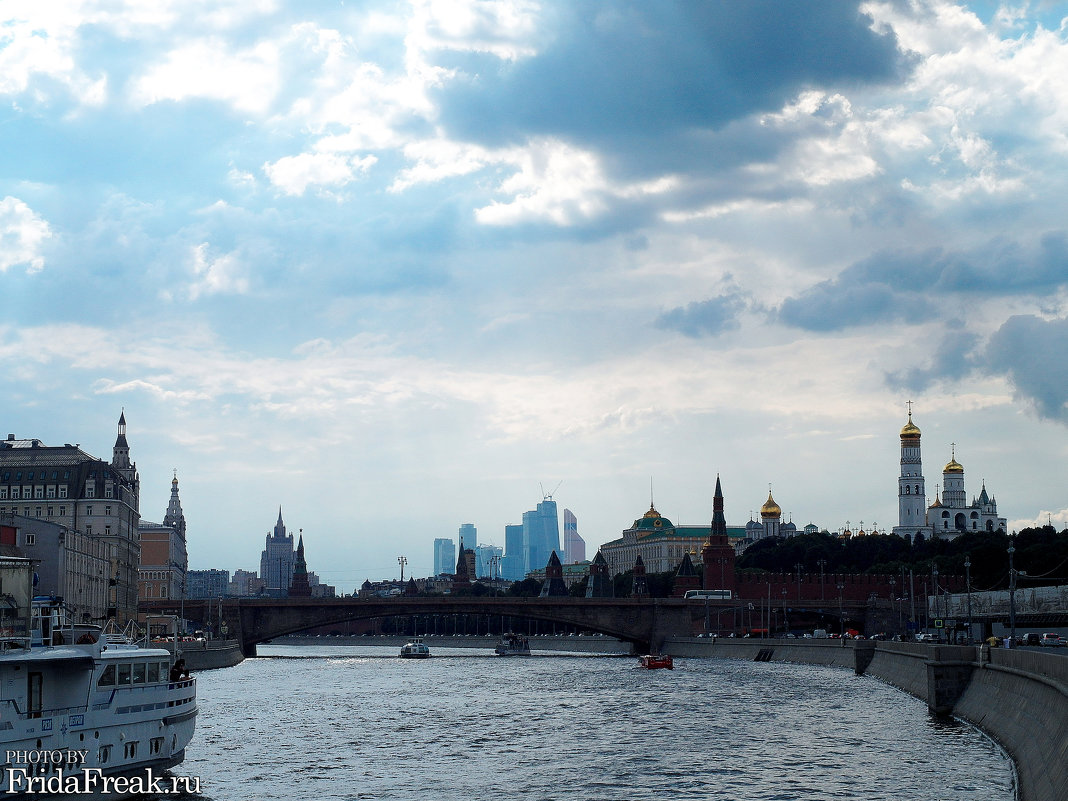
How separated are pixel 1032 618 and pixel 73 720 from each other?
128 meters

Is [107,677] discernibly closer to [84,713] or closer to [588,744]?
[84,713]

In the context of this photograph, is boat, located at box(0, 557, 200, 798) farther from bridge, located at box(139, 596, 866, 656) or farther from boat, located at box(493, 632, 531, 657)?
boat, located at box(493, 632, 531, 657)

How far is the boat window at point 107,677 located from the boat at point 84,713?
31 millimetres

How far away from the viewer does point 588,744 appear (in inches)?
2350

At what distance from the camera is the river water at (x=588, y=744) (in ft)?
151

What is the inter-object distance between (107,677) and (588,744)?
25487 millimetres

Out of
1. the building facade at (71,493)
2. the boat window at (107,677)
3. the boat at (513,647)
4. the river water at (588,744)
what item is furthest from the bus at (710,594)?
the boat window at (107,677)

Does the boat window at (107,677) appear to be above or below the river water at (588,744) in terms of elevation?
above

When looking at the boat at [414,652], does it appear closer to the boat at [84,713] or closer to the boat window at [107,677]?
the boat at [84,713]

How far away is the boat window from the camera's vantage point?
40594 mm

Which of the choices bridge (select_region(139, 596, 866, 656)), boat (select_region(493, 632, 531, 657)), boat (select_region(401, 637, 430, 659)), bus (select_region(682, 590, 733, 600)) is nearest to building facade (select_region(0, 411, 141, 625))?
bridge (select_region(139, 596, 866, 656))

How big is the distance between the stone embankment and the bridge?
62437 millimetres

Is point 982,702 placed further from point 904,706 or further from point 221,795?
point 221,795

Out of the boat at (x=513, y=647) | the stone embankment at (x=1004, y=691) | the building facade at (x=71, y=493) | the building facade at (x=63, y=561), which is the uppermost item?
the building facade at (x=71, y=493)
